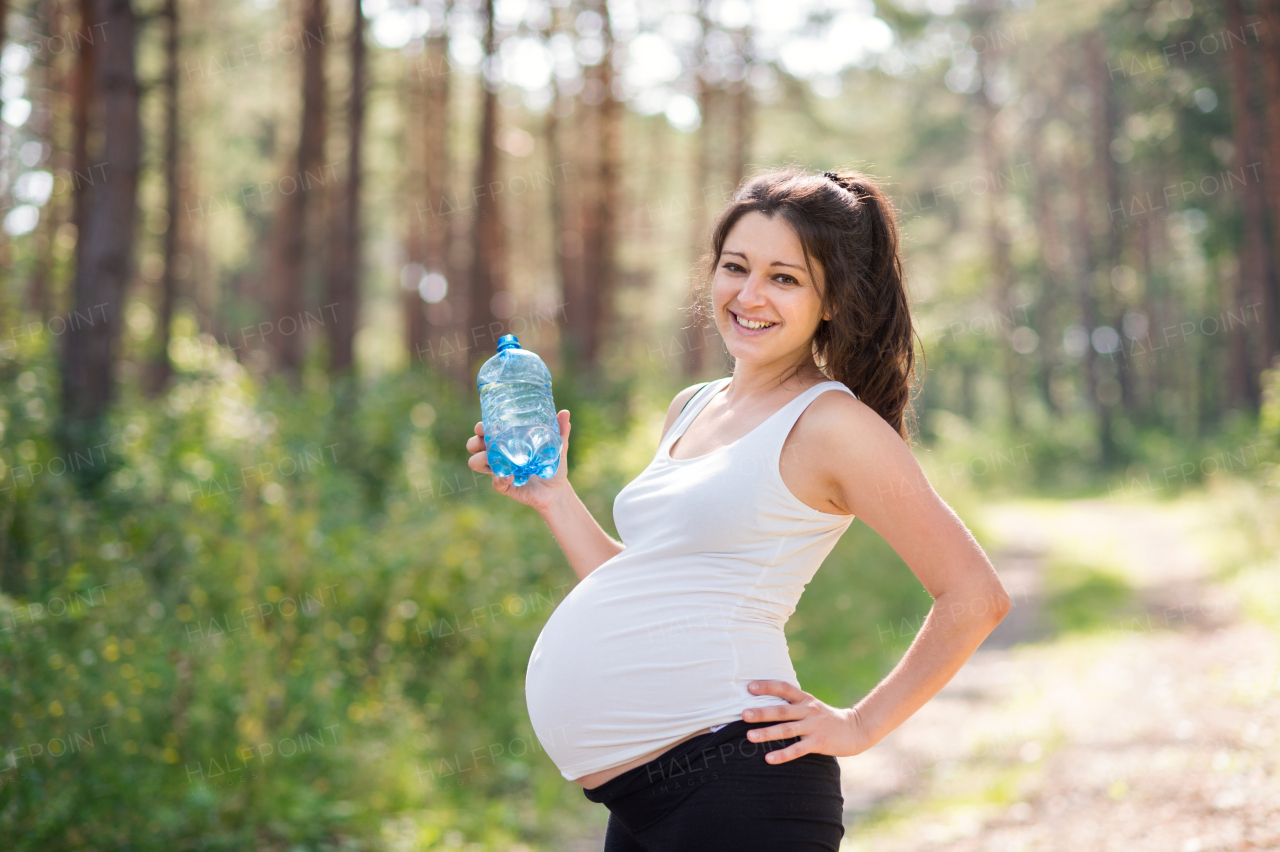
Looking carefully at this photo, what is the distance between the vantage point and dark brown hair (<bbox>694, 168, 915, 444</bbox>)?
2.22 metres

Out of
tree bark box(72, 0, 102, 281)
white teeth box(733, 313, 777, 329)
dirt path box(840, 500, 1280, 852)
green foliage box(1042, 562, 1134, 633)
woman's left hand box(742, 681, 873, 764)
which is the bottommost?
green foliage box(1042, 562, 1134, 633)

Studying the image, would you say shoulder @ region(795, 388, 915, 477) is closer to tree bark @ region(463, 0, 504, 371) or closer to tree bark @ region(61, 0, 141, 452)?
tree bark @ region(61, 0, 141, 452)

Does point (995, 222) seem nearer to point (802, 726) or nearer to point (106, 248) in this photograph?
point (106, 248)

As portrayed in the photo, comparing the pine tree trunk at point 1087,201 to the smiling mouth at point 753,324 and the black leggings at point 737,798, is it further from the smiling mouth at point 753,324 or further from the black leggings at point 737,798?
the black leggings at point 737,798

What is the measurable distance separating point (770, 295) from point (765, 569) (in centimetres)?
61

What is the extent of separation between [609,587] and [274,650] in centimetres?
395

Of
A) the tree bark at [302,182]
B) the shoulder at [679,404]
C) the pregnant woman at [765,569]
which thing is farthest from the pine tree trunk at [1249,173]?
the pregnant woman at [765,569]

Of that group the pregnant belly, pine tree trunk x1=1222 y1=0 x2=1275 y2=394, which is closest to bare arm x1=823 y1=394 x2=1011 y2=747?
the pregnant belly

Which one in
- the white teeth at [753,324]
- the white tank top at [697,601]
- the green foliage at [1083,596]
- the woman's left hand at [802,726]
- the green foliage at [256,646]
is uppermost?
the white teeth at [753,324]

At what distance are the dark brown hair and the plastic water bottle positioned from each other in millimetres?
762

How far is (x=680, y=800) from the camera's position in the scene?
2074 mm

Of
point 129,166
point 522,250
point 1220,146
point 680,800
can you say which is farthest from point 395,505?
point 522,250

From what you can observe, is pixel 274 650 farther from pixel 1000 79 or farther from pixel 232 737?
pixel 1000 79

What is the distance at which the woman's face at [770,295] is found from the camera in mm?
2238
